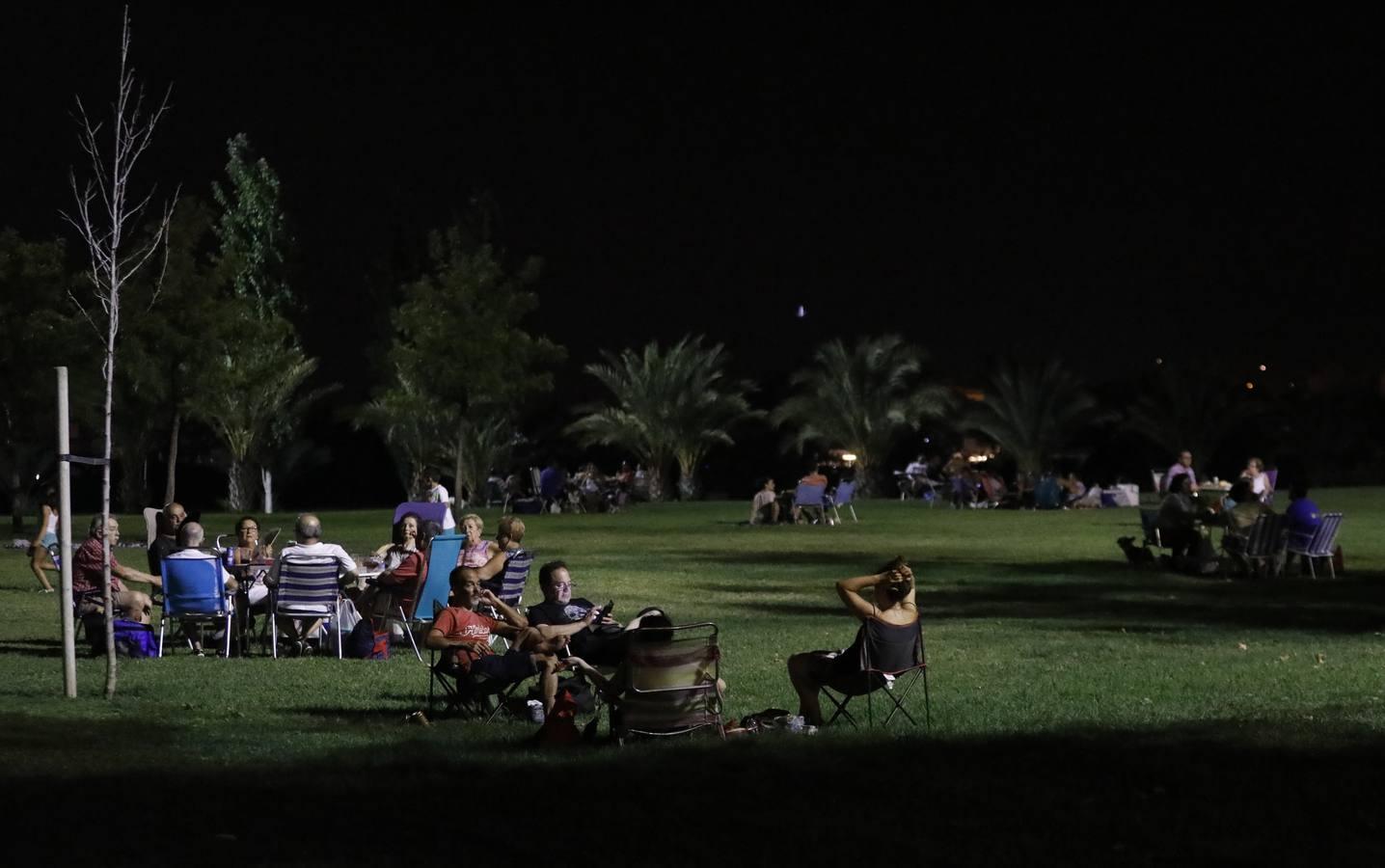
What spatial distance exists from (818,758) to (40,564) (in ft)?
49.6

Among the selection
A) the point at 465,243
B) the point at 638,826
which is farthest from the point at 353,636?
the point at 465,243

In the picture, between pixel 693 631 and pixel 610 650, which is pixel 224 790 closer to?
pixel 610 650

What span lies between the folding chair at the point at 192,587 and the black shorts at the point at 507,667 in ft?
14.2

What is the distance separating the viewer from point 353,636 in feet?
48.6

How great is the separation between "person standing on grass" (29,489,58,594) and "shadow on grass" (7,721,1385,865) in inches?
509

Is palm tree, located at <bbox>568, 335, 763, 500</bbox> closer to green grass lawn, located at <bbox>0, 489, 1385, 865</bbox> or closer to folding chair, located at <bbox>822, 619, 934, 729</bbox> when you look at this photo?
green grass lawn, located at <bbox>0, 489, 1385, 865</bbox>

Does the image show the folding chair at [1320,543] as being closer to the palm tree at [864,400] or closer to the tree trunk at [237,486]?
the palm tree at [864,400]

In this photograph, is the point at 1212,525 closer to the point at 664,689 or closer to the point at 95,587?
the point at 95,587

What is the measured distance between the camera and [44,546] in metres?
22.9

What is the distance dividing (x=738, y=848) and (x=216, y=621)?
909cm

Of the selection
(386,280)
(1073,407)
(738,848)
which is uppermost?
(386,280)

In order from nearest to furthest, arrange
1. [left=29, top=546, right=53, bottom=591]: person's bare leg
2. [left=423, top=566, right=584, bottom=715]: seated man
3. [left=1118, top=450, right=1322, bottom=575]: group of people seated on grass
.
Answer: [left=423, top=566, right=584, bottom=715]: seated man → [left=29, top=546, right=53, bottom=591]: person's bare leg → [left=1118, top=450, right=1322, bottom=575]: group of people seated on grass

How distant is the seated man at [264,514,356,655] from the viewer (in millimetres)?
14727

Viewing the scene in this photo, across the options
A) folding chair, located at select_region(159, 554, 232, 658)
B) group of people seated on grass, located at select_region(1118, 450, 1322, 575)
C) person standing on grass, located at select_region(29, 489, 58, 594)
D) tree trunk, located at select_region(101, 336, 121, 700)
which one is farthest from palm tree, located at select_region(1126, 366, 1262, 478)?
tree trunk, located at select_region(101, 336, 121, 700)
